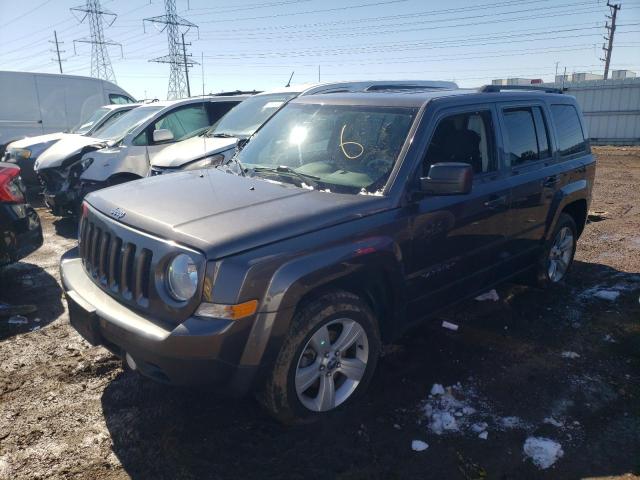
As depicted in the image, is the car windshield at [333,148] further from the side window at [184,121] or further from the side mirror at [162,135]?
the side window at [184,121]

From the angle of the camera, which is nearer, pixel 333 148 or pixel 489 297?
pixel 333 148

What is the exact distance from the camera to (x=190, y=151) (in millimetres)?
6906

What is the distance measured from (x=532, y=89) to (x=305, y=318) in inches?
137

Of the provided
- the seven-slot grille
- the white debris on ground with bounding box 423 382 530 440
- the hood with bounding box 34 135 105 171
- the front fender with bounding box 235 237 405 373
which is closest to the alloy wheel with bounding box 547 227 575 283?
the white debris on ground with bounding box 423 382 530 440

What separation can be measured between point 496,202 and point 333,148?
1361 millimetres

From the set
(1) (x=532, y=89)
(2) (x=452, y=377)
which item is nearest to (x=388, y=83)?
(1) (x=532, y=89)

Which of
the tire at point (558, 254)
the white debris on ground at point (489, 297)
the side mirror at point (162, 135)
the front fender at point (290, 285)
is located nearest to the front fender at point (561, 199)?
the tire at point (558, 254)

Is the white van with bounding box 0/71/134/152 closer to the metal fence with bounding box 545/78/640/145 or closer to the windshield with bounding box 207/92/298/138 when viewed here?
the windshield with bounding box 207/92/298/138

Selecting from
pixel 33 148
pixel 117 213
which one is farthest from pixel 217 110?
pixel 117 213

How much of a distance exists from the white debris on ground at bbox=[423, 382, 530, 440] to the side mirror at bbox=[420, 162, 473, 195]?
1.38 m

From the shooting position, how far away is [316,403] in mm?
2982

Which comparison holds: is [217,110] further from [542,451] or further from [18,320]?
[542,451]

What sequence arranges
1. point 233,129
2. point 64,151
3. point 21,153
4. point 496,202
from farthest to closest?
point 21,153 → point 64,151 → point 233,129 → point 496,202

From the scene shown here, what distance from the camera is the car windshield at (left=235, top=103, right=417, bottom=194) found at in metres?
3.31
